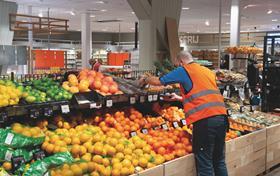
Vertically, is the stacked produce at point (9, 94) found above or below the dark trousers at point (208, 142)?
above

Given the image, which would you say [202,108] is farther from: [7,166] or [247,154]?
[7,166]

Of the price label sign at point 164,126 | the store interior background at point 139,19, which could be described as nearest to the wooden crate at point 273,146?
the price label sign at point 164,126

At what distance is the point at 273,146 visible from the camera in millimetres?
5492

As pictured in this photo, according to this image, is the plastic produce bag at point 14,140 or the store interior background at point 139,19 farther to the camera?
the store interior background at point 139,19

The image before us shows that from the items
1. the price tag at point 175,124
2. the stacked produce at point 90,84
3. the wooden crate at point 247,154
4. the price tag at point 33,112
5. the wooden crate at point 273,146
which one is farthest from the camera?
the wooden crate at point 273,146

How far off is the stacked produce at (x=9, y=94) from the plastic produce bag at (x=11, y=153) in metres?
0.37

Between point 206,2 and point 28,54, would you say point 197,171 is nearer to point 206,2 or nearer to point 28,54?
point 206,2

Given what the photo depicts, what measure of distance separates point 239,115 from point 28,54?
29.9ft

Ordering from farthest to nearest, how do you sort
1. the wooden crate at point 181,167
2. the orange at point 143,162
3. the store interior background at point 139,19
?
the store interior background at point 139,19 → the wooden crate at point 181,167 → the orange at point 143,162

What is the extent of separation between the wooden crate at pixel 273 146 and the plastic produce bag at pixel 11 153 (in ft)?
11.4

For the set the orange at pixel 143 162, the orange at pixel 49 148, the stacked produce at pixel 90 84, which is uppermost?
the stacked produce at pixel 90 84

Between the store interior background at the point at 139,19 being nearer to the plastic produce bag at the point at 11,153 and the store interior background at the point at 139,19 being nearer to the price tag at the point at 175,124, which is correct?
the price tag at the point at 175,124

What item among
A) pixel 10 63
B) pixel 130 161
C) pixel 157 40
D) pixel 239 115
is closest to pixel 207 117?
pixel 130 161

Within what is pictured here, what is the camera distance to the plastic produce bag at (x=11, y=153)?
10.00ft
